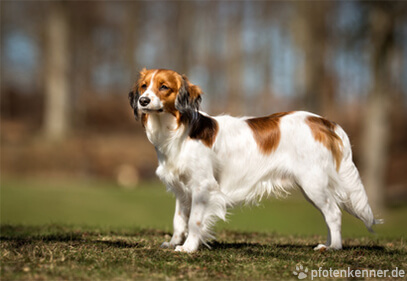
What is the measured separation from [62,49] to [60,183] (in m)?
7.29

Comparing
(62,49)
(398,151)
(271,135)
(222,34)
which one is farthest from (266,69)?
(271,135)

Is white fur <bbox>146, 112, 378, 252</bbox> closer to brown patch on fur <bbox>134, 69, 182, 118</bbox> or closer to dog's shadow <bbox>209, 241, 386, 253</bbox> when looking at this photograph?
brown patch on fur <bbox>134, 69, 182, 118</bbox>

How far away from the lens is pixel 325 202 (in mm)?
5918

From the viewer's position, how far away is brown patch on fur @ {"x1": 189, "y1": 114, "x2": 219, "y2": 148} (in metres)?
5.73

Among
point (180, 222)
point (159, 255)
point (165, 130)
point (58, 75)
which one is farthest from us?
point (58, 75)

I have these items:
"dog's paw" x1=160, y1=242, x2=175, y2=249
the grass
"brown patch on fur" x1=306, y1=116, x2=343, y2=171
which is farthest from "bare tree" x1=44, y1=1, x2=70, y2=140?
"brown patch on fur" x1=306, y1=116, x2=343, y2=171

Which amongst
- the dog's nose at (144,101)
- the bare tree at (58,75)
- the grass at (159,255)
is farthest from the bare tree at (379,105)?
the bare tree at (58,75)

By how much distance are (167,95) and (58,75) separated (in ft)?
64.0

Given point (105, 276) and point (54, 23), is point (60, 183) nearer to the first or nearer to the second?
point (54, 23)

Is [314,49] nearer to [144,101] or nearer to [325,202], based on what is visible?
[325,202]

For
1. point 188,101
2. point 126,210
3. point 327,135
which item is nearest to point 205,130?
point 188,101

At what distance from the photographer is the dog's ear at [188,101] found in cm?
549

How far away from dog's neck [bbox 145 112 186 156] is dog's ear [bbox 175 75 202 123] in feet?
0.46

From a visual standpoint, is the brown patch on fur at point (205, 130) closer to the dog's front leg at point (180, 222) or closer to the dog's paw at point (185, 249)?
the dog's front leg at point (180, 222)
